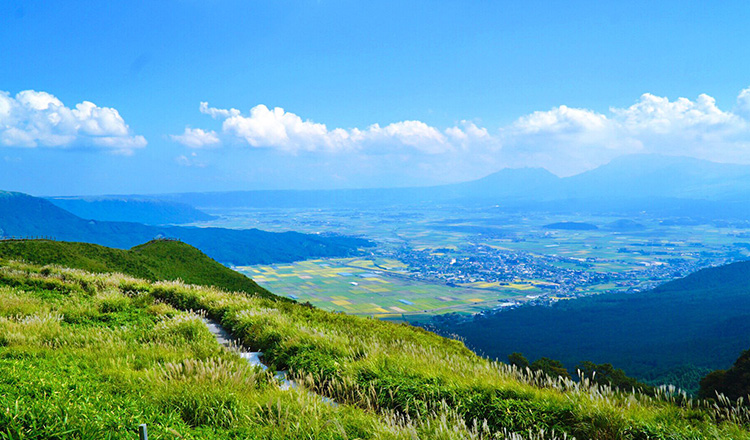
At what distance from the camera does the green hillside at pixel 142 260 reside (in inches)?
1257

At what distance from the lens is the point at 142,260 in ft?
140

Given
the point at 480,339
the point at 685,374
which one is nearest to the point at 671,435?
the point at 685,374

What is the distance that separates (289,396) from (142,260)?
4452cm

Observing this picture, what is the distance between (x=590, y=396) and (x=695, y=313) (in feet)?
467

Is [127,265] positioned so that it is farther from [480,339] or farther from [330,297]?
[330,297]

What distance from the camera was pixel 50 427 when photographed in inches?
128

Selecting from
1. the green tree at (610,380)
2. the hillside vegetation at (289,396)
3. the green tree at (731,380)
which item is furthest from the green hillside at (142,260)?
the green tree at (731,380)

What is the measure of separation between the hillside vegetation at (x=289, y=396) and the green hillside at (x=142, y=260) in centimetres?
1957

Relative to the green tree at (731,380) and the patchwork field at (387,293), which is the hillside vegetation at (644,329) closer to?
the patchwork field at (387,293)

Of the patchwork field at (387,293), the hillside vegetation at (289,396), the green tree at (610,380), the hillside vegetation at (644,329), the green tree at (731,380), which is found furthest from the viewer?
the patchwork field at (387,293)

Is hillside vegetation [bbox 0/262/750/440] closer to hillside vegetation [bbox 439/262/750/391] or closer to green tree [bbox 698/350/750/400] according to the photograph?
green tree [bbox 698/350/750/400]

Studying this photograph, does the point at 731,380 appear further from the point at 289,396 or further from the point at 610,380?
the point at 289,396

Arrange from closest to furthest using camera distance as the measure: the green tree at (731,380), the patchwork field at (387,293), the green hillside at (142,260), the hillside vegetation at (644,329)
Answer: the green tree at (731,380) → the green hillside at (142,260) → the hillside vegetation at (644,329) → the patchwork field at (387,293)

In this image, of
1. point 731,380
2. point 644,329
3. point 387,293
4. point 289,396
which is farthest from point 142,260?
point 387,293
